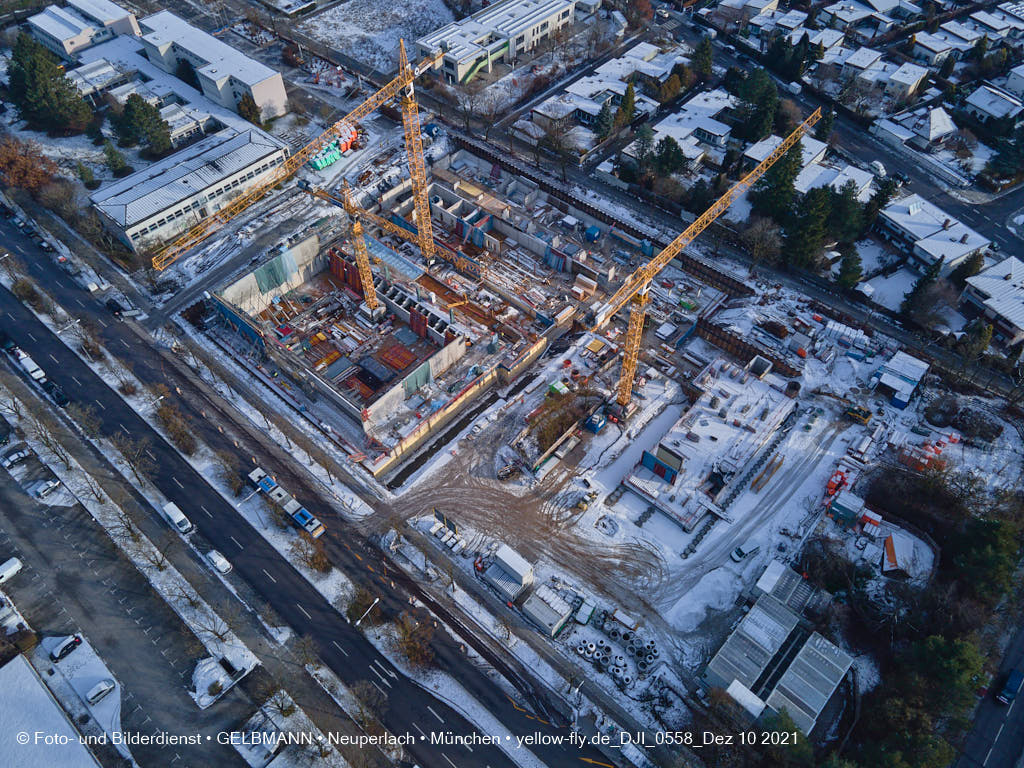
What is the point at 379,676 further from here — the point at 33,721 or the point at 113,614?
the point at 33,721

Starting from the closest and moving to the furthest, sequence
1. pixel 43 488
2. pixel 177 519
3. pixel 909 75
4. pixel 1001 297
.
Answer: pixel 177 519
pixel 43 488
pixel 1001 297
pixel 909 75

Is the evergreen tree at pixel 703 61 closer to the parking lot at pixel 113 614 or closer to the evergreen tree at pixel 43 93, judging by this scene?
the evergreen tree at pixel 43 93

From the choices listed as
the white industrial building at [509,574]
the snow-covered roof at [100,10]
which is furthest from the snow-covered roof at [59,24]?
the white industrial building at [509,574]

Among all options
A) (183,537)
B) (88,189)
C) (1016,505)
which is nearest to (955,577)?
(1016,505)

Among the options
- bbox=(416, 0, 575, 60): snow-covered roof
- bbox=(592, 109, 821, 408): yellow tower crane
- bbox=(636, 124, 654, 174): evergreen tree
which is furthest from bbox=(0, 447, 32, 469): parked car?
bbox=(416, 0, 575, 60): snow-covered roof

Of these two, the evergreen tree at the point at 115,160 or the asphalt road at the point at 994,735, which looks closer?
the asphalt road at the point at 994,735

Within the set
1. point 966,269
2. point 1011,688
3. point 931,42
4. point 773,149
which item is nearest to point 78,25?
point 773,149

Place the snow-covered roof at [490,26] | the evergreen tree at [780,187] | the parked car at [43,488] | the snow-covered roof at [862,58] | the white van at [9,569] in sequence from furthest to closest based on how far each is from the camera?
the snow-covered roof at [490,26] < the snow-covered roof at [862,58] < the evergreen tree at [780,187] < the parked car at [43,488] < the white van at [9,569]

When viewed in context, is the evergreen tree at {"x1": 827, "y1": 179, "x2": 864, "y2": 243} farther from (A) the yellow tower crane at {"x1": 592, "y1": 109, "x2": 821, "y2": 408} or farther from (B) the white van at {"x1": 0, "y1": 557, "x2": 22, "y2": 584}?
(B) the white van at {"x1": 0, "y1": 557, "x2": 22, "y2": 584}

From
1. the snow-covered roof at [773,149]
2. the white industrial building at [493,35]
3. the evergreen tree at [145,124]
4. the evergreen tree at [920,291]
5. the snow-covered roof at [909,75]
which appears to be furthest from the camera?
the white industrial building at [493,35]
